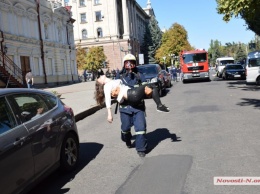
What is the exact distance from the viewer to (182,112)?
11.5 meters

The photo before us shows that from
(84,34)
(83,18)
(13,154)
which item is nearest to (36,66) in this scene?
(13,154)

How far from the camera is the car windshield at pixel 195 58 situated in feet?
93.3

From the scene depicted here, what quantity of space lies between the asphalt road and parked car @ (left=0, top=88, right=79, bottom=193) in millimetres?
442

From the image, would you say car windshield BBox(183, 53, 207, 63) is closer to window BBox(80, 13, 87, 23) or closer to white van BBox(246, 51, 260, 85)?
white van BBox(246, 51, 260, 85)

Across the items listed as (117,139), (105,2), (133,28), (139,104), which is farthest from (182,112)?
(133,28)

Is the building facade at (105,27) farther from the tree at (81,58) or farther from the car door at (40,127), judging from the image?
the car door at (40,127)

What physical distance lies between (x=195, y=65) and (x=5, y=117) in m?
25.2

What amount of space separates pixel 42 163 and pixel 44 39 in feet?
110

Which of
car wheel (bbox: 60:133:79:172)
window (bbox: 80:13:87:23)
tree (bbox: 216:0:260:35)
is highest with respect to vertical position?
window (bbox: 80:13:87:23)

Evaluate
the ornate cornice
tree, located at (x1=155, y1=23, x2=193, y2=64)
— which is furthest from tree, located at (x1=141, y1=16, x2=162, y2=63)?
the ornate cornice

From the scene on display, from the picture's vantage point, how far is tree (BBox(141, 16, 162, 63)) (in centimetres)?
9119

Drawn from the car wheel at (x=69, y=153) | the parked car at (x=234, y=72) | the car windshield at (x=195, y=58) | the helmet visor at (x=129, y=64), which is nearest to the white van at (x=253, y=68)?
the car windshield at (x=195, y=58)

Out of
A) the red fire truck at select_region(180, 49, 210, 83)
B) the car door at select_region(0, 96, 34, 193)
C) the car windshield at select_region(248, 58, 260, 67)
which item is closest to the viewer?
the car door at select_region(0, 96, 34, 193)

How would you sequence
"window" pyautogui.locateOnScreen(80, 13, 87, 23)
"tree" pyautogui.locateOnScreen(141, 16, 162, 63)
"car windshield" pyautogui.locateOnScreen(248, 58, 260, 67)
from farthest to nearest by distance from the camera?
1. "tree" pyautogui.locateOnScreen(141, 16, 162, 63)
2. "window" pyautogui.locateOnScreen(80, 13, 87, 23)
3. "car windshield" pyautogui.locateOnScreen(248, 58, 260, 67)
